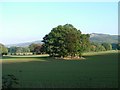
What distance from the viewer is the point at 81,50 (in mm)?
69688

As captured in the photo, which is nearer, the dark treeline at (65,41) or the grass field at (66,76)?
the grass field at (66,76)

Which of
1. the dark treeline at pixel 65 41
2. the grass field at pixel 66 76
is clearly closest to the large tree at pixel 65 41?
the dark treeline at pixel 65 41

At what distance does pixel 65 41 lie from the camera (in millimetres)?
70750

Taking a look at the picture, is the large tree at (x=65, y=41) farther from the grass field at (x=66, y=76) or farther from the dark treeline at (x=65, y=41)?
the grass field at (x=66, y=76)

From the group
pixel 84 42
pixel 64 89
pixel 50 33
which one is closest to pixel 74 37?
pixel 84 42

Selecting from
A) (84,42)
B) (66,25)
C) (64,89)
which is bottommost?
(64,89)

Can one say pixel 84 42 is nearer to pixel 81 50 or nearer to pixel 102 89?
pixel 81 50

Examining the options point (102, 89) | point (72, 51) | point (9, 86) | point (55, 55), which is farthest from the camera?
point (55, 55)

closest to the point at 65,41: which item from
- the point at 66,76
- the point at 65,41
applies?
the point at 65,41

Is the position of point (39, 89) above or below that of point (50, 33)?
below

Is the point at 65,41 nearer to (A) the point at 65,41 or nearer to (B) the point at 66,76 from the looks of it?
(A) the point at 65,41

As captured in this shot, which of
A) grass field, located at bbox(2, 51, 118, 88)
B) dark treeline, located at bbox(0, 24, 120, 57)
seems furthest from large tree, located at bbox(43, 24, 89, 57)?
grass field, located at bbox(2, 51, 118, 88)

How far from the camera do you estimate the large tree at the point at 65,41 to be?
226ft

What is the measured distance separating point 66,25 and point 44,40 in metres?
7.04
